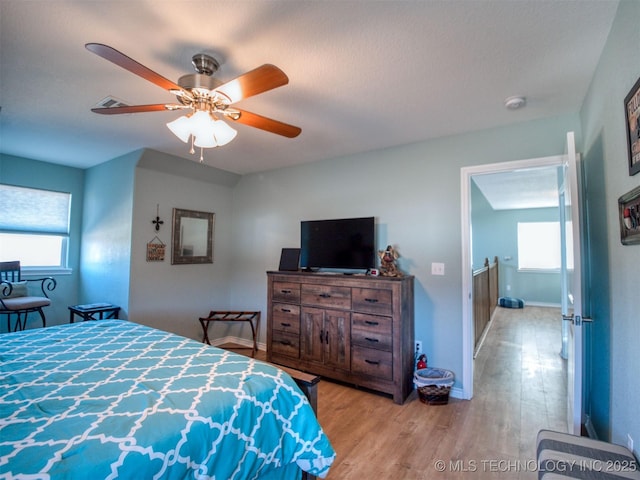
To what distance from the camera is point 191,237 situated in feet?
13.7

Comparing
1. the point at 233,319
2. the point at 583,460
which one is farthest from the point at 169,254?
the point at 583,460

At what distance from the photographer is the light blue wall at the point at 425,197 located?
276cm

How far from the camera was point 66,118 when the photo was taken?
2.69m

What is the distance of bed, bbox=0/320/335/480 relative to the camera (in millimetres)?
946

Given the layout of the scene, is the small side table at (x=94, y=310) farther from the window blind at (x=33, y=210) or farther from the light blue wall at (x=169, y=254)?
the window blind at (x=33, y=210)

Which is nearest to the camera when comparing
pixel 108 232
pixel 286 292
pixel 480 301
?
pixel 286 292

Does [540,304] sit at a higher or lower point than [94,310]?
lower

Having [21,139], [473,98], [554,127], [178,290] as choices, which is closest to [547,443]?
[473,98]

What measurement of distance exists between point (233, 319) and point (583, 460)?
3478 millimetres

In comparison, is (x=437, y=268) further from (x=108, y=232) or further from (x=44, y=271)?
(x=44, y=271)

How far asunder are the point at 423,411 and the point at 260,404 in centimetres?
185

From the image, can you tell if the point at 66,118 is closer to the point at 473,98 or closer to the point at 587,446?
the point at 473,98

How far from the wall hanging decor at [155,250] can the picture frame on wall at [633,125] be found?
412 cm

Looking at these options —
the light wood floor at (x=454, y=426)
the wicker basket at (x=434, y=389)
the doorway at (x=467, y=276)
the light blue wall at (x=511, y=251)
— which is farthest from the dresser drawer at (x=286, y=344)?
the light blue wall at (x=511, y=251)
